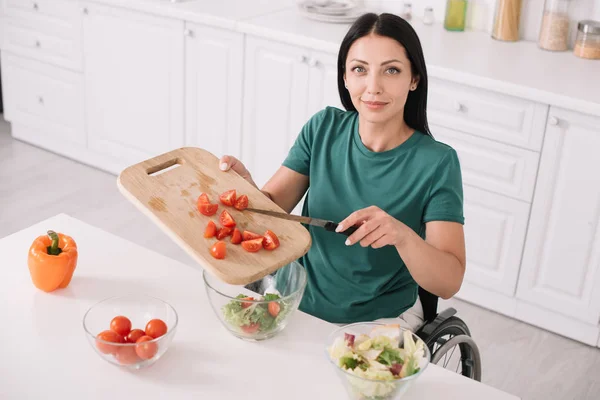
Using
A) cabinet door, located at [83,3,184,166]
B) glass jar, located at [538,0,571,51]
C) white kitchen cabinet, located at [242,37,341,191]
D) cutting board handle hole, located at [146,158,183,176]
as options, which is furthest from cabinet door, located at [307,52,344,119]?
cutting board handle hole, located at [146,158,183,176]

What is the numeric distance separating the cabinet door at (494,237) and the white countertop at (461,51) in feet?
1.30

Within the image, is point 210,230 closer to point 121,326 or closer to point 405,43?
point 121,326

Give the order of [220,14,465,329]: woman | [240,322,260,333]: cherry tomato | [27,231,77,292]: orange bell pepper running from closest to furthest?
[240,322,260,333]: cherry tomato, [27,231,77,292]: orange bell pepper, [220,14,465,329]: woman

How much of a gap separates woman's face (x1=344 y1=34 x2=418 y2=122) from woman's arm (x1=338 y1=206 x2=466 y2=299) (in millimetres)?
267

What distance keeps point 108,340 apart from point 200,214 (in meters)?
0.34

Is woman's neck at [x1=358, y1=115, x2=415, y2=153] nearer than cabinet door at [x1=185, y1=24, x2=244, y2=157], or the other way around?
woman's neck at [x1=358, y1=115, x2=415, y2=153]

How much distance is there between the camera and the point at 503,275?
2.92 metres

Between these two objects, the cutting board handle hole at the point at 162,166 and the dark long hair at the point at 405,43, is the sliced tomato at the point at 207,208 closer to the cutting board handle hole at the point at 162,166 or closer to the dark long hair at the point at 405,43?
the cutting board handle hole at the point at 162,166

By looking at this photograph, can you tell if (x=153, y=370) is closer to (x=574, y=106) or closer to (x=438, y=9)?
(x=574, y=106)

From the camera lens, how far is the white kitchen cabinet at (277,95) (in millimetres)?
3092

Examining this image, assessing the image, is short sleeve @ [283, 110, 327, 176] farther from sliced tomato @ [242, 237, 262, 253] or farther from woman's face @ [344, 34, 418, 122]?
sliced tomato @ [242, 237, 262, 253]

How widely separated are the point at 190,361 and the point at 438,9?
230cm

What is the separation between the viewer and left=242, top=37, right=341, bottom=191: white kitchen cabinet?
3.09m

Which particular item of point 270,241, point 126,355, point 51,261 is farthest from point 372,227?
point 51,261
